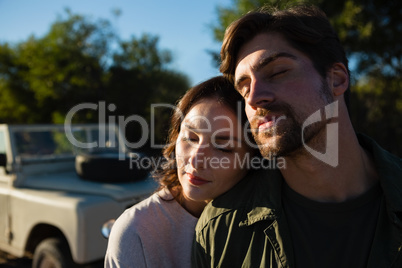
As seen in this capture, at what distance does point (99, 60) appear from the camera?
17.4m

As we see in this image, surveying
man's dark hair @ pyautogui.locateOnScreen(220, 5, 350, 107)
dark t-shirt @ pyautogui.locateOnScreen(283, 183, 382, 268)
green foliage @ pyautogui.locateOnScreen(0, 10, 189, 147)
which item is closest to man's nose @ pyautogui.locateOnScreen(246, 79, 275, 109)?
man's dark hair @ pyautogui.locateOnScreen(220, 5, 350, 107)

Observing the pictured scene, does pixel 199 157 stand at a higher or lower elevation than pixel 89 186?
higher

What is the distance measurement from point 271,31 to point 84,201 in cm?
212

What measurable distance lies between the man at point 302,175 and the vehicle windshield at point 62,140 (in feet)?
9.80

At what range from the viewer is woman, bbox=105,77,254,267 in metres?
1.56

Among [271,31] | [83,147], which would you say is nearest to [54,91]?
[83,147]

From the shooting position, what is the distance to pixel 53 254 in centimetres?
288

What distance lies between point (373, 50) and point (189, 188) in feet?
30.8

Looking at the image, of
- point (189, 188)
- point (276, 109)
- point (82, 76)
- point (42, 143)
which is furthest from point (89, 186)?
point (82, 76)

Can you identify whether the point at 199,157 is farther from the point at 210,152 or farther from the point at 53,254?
the point at 53,254

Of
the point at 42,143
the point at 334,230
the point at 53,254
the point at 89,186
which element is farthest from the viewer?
the point at 42,143

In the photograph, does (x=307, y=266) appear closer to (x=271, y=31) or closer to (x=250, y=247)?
(x=250, y=247)

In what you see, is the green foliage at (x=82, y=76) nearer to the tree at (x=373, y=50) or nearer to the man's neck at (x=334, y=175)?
the tree at (x=373, y=50)

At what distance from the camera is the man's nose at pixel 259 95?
141 centimetres
